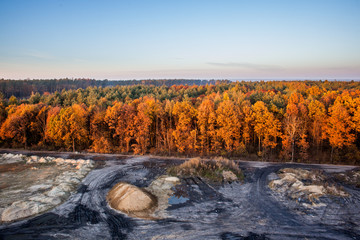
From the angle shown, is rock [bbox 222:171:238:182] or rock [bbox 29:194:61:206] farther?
rock [bbox 222:171:238:182]

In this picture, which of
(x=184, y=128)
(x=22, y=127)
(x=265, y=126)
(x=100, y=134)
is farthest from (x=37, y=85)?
(x=265, y=126)

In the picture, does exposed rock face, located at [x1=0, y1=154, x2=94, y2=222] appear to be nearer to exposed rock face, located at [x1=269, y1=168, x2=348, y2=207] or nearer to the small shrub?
the small shrub

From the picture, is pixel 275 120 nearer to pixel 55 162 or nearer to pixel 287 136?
pixel 287 136

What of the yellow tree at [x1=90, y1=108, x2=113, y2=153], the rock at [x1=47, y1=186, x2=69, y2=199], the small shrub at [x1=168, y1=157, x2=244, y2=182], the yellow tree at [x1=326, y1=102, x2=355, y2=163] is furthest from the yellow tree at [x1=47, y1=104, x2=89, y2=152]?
the yellow tree at [x1=326, y1=102, x2=355, y2=163]

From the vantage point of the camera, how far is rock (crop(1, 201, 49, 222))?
16292 mm

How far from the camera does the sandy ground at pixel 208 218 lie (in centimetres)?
1455

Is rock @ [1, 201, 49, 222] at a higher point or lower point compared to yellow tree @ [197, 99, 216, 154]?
lower

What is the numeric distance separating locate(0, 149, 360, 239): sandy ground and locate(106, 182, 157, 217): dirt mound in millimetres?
637

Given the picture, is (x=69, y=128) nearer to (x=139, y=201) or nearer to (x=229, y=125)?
(x=139, y=201)

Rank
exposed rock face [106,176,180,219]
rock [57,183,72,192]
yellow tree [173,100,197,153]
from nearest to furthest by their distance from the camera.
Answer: exposed rock face [106,176,180,219] < rock [57,183,72,192] < yellow tree [173,100,197,153]

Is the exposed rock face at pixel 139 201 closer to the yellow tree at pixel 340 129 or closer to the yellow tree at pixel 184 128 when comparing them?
the yellow tree at pixel 184 128

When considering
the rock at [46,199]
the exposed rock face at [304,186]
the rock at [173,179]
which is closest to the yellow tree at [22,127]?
the rock at [46,199]

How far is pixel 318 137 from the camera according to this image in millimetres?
39031

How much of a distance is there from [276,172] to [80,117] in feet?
115
